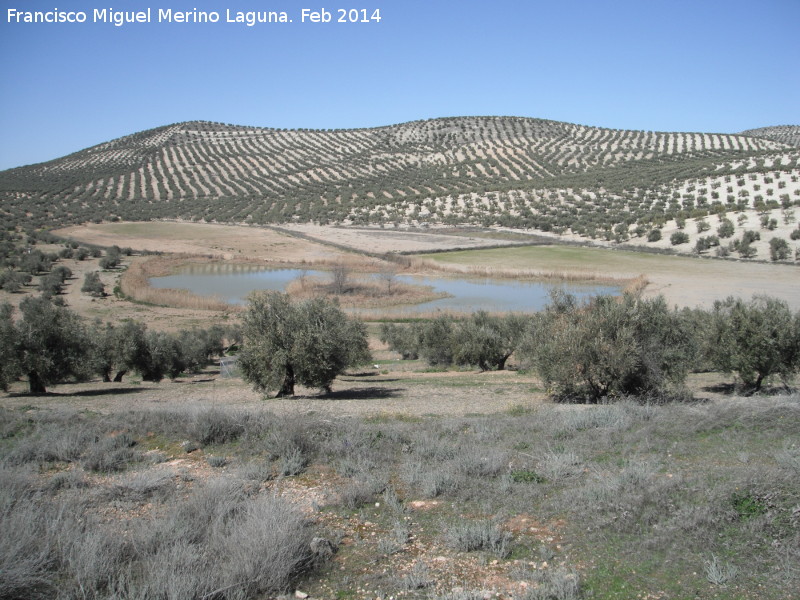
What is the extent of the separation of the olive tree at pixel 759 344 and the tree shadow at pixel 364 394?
1032cm

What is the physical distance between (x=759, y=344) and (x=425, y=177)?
100558mm

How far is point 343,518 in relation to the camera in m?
→ 7.48

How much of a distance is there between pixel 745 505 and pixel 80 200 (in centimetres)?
11450

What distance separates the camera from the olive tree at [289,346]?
1841cm

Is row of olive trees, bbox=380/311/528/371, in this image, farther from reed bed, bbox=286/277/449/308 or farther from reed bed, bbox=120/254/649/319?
reed bed, bbox=286/277/449/308

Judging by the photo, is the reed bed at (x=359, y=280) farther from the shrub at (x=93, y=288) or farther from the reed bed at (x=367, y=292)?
the shrub at (x=93, y=288)

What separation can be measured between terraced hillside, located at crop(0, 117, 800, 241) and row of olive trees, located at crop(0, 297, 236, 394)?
5503 cm

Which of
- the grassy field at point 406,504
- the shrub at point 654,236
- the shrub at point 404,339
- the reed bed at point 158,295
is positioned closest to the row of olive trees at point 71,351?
the grassy field at point 406,504

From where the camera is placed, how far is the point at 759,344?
57.8ft

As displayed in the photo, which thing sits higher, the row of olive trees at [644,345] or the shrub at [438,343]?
the row of olive trees at [644,345]

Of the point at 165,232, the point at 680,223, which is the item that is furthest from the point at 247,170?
the point at 680,223

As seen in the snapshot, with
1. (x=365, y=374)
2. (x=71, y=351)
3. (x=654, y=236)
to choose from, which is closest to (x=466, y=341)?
(x=365, y=374)

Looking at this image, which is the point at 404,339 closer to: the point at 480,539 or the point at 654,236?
the point at 480,539

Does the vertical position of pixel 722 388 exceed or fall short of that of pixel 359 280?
it falls short
